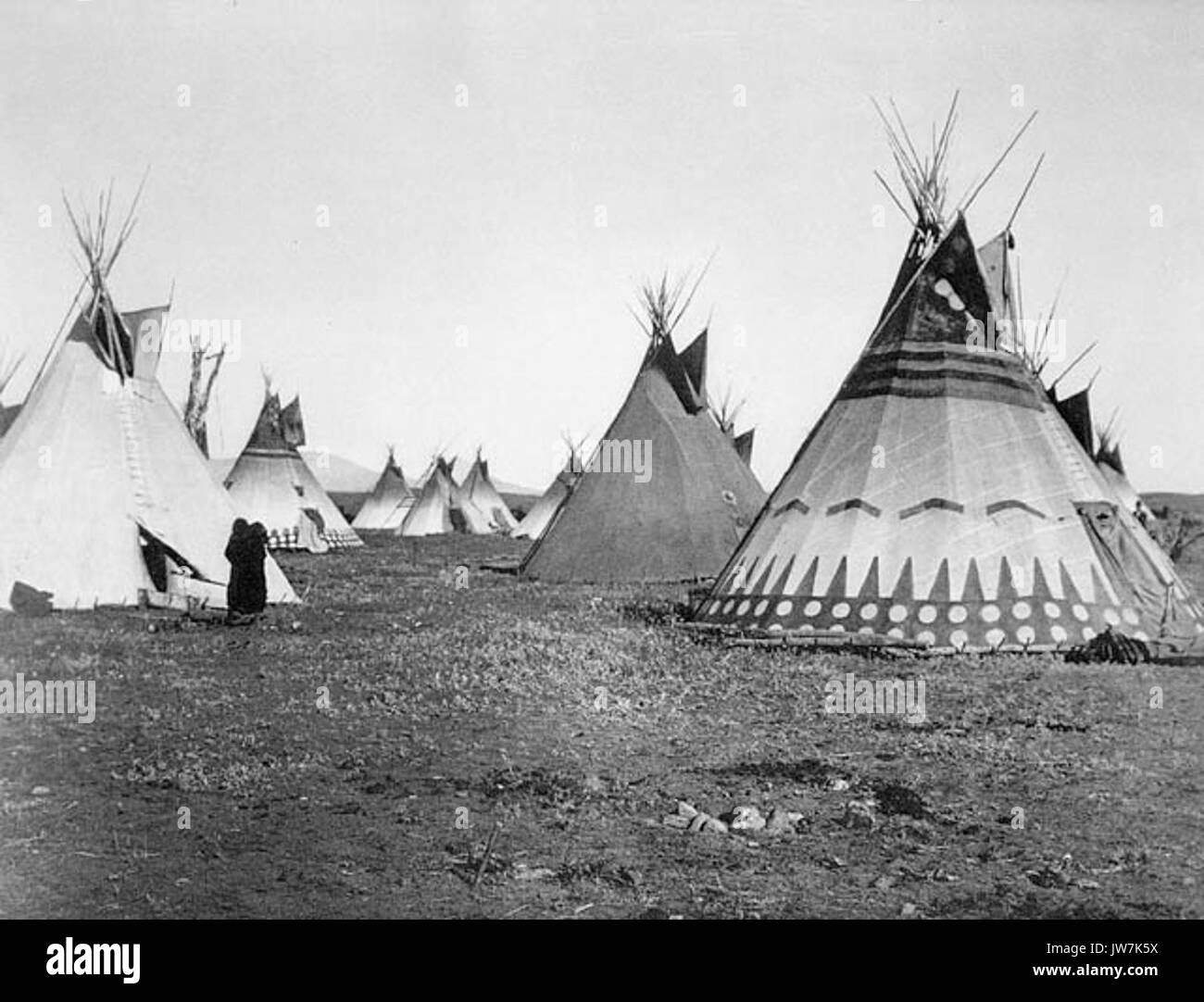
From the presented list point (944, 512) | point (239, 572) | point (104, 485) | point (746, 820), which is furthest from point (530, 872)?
point (104, 485)

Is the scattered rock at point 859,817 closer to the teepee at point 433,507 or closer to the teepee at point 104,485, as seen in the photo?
the teepee at point 104,485

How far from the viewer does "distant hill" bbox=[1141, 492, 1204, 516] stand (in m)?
16.7

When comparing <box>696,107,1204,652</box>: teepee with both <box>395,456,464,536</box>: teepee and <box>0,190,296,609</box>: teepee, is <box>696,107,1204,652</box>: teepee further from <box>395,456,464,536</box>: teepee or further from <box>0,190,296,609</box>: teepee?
<box>395,456,464,536</box>: teepee

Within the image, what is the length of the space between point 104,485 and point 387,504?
30.6 metres

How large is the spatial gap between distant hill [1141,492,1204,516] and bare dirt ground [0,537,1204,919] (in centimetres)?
771

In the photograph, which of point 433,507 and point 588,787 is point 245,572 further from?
point 433,507

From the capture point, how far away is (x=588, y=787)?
5.50 m

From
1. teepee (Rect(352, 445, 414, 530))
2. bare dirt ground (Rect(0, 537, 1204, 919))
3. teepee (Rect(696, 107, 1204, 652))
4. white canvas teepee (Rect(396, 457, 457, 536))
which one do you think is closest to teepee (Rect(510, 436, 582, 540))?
white canvas teepee (Rect(396, 457, 457, 536))

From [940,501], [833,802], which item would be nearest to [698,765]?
[833,802]

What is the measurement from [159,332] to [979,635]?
10072 millimetres

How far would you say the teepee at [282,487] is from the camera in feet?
86.5

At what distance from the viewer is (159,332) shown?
1346 cm
